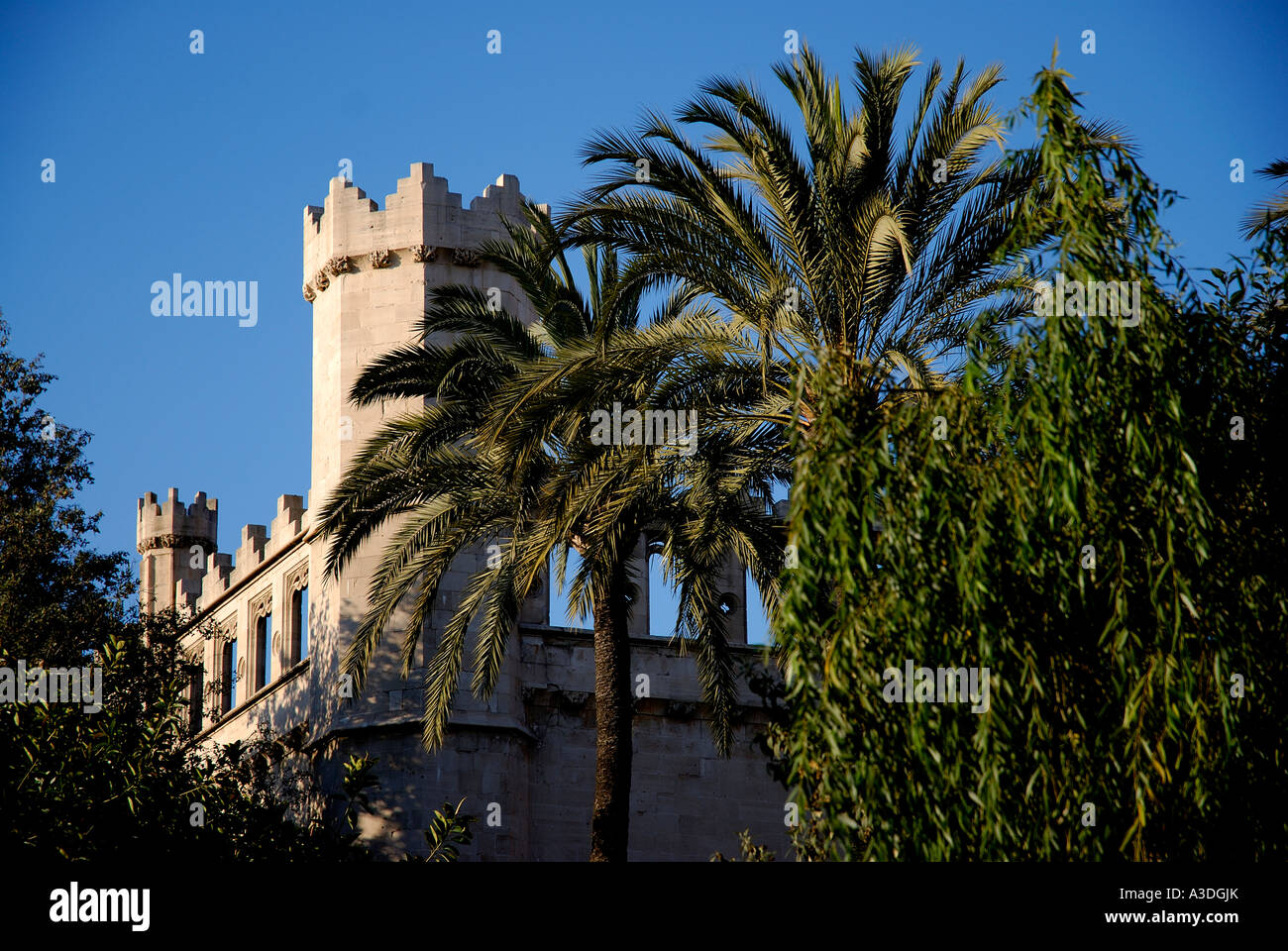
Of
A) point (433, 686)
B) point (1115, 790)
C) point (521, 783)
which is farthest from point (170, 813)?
point (1115, 790)

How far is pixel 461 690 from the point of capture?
22891 mm

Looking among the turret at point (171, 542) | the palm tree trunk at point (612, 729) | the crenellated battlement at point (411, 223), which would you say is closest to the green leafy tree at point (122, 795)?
the palm tree trunk at point (612, 729)

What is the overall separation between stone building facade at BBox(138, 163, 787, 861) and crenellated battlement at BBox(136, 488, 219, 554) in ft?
36.8

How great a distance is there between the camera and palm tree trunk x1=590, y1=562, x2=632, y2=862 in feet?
57.7

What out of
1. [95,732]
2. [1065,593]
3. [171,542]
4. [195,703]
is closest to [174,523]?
[171,542]

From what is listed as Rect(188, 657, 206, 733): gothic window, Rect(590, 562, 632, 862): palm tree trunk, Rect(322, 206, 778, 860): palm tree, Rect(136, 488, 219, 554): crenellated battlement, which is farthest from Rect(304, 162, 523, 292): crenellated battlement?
Rect(136, 488, 219, 554): crenellated battlement

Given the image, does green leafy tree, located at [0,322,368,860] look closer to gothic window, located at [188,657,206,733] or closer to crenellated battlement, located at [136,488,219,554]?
gothic window, located at [188,657,206,733]

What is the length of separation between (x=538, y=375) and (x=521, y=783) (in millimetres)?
9611

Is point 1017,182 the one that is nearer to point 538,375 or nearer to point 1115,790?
point 538,375

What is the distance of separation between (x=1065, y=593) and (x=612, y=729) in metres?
8.43
